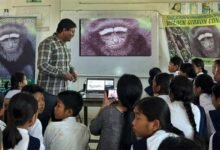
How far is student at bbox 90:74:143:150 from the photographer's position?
7.12ft

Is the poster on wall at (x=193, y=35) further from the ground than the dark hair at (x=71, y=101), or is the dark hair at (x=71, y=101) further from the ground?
the poster on wall at (x=193, y=35)

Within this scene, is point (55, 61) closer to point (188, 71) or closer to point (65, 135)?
point (188, 71)

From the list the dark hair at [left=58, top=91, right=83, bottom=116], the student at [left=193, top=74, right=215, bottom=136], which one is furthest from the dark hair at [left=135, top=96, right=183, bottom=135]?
the student at [left=193, top=74, right=215, bottom=136]

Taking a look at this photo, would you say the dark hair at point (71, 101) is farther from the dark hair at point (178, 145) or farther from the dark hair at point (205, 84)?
the dark hair at point (178, 145)

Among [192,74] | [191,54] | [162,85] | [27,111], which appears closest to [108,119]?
[27,111]

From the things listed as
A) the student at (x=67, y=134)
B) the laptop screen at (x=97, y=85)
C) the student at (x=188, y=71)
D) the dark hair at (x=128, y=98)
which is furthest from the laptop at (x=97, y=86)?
the dark hair at (x=128, y=98)

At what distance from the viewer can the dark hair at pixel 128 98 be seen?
2.16 meters

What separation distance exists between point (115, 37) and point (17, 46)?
65.0 inches

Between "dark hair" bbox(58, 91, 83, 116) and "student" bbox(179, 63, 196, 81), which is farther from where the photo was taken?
"student" bbox(179, 63, 196, 81)

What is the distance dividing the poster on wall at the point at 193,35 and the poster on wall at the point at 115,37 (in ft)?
1.24

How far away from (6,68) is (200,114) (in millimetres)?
4361

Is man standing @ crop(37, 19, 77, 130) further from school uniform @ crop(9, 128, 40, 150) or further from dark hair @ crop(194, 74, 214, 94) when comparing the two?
school uniform @ crop(9, 128, 40, 150)

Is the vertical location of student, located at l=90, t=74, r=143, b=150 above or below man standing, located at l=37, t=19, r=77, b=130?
below

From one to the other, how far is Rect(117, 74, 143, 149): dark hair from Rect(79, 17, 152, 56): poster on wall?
367 centimetres
